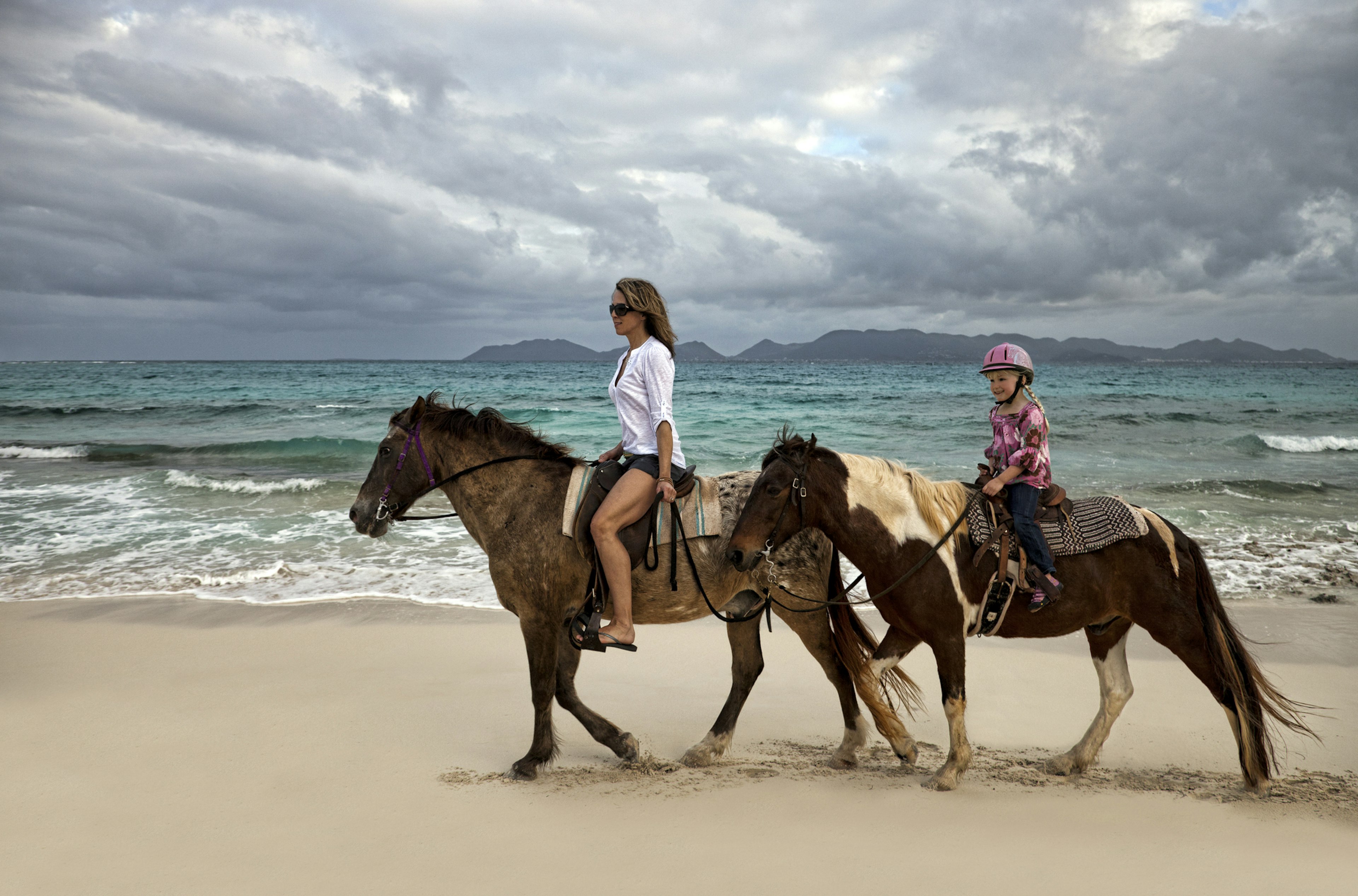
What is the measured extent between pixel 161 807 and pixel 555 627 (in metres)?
2.07

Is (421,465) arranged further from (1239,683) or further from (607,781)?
(1239,683)

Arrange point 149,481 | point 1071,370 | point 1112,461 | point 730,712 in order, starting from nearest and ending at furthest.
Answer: point 730,712 < point 149,481 < point 1112,461 < point 1071,370

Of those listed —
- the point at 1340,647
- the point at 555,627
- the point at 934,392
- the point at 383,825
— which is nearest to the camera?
the point at 383,825

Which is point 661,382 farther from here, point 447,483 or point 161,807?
point 161,807

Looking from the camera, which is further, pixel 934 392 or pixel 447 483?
pixel 934 392

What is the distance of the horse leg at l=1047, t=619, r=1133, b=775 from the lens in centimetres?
423

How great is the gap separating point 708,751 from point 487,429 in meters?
2.20

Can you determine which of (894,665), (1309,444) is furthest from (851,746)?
(1309,444)

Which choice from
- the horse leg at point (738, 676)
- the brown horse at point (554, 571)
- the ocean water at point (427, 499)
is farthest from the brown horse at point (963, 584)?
the ocean water at point (427, 499)

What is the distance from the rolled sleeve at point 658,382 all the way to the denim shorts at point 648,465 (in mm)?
178

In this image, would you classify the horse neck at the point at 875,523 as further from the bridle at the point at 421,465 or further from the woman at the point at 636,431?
the bridle at the point at 421,465

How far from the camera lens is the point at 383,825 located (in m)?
3.71

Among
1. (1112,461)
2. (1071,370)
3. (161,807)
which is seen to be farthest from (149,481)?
(1071,370)

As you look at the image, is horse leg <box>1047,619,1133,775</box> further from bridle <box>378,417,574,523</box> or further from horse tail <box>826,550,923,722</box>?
bridle <box>378,417,574,523</box>
